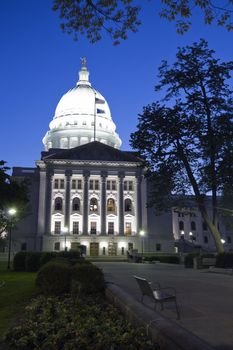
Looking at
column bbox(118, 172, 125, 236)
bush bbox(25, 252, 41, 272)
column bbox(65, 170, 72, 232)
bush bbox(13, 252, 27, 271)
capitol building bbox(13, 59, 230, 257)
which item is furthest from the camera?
column bbox(118, 172, 125, 236)

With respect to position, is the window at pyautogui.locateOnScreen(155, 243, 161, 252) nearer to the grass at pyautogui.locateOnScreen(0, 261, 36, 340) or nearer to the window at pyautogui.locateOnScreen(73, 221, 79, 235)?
the window at pyautogui.locateOnScreen(73, 221, 79, 235)

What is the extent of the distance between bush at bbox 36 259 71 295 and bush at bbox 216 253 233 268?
19.1 metres

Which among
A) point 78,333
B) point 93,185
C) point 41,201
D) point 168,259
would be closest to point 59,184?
point 41,201

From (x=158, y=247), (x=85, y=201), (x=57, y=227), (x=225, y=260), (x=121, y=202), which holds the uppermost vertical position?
(x=85, y=201)

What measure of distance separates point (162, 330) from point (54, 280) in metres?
8.04

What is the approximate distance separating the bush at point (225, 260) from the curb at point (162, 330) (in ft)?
71.3

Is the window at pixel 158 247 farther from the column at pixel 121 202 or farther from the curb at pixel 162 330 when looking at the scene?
the curb at pixel 162 330

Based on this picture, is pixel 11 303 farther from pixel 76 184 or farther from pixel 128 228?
pixel 76 184

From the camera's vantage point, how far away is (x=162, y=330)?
578cm

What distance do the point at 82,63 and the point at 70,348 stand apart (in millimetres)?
121501

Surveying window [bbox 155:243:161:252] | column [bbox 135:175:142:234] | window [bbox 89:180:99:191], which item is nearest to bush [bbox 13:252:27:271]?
column [bbox 135:175:142:234]

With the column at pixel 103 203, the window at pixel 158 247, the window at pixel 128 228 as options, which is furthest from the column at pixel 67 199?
the window at pixel 158 247

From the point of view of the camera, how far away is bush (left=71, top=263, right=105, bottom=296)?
1242cm

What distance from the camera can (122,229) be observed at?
246 feet
